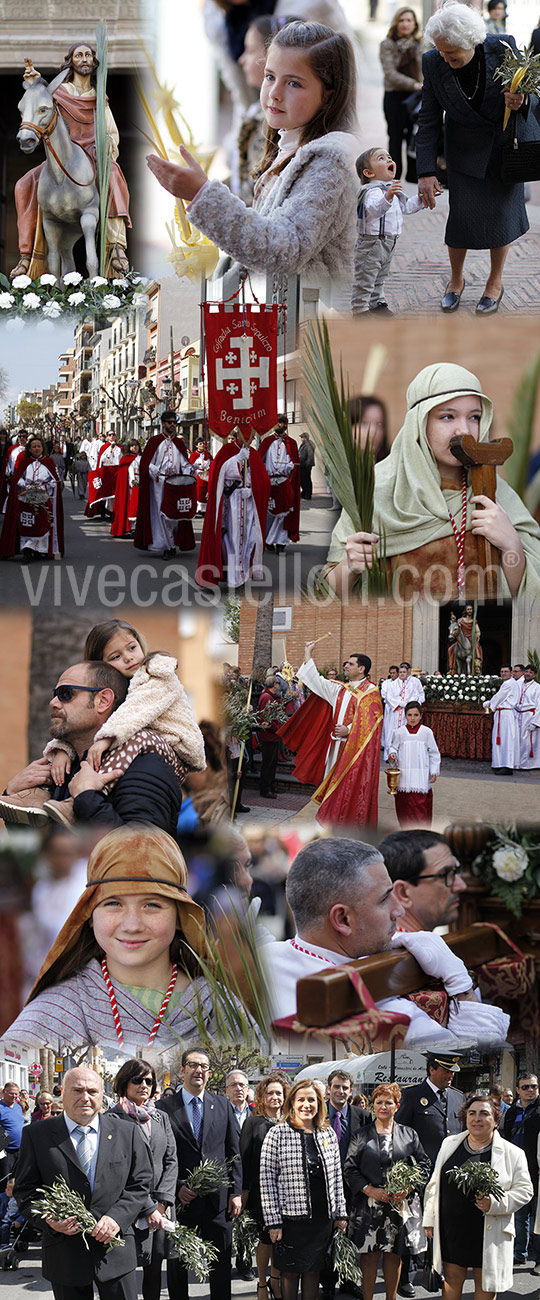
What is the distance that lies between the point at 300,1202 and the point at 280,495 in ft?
9.42

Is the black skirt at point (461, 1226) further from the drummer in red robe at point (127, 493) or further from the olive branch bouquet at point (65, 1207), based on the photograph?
the drummer in red robe at point (127, 493)

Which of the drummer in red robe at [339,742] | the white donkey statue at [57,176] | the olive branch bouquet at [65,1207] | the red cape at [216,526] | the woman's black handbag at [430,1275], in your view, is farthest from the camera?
the white donkey statue at [57,176]

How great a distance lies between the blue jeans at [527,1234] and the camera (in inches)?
221

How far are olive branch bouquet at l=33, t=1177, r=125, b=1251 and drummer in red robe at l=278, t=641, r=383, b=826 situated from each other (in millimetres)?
1901

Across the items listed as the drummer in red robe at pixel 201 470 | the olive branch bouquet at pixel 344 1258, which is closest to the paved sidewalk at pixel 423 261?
the drummer in red robe at pixel 201 470

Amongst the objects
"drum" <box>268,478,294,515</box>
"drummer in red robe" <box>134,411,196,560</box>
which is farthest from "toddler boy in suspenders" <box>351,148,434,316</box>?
"drummer in red robe" <box>134,411,196,560</box>

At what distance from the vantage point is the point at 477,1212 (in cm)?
Answer: 495

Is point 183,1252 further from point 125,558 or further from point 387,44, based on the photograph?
point 387,44

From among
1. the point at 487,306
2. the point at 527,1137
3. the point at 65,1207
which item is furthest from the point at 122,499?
the point at 527,1137

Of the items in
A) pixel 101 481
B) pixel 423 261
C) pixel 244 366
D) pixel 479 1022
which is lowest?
pixel 479 1022

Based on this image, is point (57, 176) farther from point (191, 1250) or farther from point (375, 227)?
point (191, 1250)

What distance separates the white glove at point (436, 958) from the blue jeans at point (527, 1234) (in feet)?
3.13

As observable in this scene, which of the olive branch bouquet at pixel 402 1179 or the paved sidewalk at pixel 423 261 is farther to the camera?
the paved sidewalk at pixel 423 261

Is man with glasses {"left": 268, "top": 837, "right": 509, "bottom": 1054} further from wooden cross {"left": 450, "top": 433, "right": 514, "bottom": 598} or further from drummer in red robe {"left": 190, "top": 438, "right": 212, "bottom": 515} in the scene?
drummer in red robe {"left": 190, "top": 438, "right": 212, "bottom": 515}
